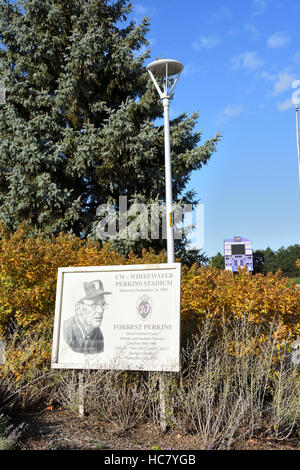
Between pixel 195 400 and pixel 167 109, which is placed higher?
pixel 167 109

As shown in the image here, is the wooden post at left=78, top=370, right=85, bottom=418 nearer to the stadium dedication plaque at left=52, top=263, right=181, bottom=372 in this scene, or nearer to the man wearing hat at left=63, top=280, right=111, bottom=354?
the stadium dedication plaque at left=52, top=263, right=181, bottom=372

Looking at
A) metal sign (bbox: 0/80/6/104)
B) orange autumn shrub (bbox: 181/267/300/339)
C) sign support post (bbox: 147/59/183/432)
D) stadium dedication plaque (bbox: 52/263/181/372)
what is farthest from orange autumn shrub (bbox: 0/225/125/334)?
metal sign (bbox: 0/80/6/104)

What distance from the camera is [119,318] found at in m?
4.24

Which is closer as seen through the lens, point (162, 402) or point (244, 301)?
point (162, 402)

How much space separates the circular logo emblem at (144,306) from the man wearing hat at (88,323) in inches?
15.6

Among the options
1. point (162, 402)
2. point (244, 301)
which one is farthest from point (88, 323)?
point (244, 301)

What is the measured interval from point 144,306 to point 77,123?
31.8ft

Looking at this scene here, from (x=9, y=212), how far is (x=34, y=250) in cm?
667

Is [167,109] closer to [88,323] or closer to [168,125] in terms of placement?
[168,125]

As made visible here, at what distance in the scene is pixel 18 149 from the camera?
11.2 metres

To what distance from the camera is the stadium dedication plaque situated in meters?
4.02

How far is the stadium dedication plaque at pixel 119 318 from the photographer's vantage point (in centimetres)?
402

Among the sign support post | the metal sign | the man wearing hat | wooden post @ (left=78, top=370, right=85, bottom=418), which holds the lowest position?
wooden post @ (left=78, top=370, right=85, bottom=418)
